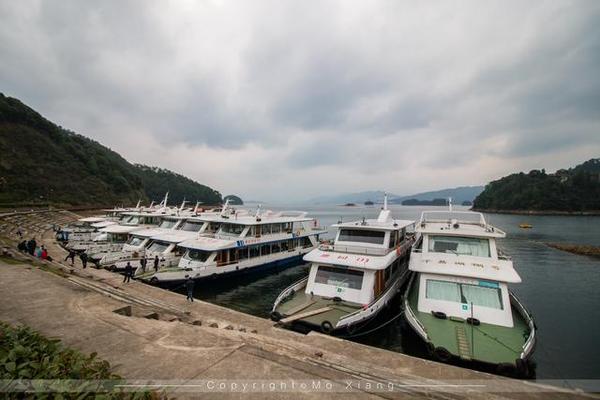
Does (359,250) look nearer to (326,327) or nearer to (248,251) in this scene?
(326,327)

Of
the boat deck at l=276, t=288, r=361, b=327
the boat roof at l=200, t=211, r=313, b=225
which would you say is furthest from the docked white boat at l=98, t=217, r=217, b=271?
the boat deck at l=276, t=288, r=361, b=327

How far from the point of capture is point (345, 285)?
48.3 feet

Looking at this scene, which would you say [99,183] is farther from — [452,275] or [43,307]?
[452,275]

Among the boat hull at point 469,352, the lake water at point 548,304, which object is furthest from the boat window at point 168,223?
the boat hull at point 469,352

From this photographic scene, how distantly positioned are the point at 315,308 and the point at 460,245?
29.2 ft

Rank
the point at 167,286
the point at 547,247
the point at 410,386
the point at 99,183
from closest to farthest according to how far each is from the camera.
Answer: the point at 410,386, the point at 167,286, the point at 547,247, the point at 99,183

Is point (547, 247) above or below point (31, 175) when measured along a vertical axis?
below

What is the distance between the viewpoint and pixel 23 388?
13.7 feet

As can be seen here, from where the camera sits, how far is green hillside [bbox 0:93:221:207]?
6397 centimetres

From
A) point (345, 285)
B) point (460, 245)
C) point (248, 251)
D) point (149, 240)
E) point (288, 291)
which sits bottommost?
point (288, 291)

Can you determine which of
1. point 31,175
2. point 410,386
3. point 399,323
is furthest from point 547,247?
point 31,175

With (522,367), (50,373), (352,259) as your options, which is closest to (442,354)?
(522,367)

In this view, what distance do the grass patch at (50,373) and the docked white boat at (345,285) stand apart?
8.14 m

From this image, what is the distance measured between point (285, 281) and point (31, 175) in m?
80.7
